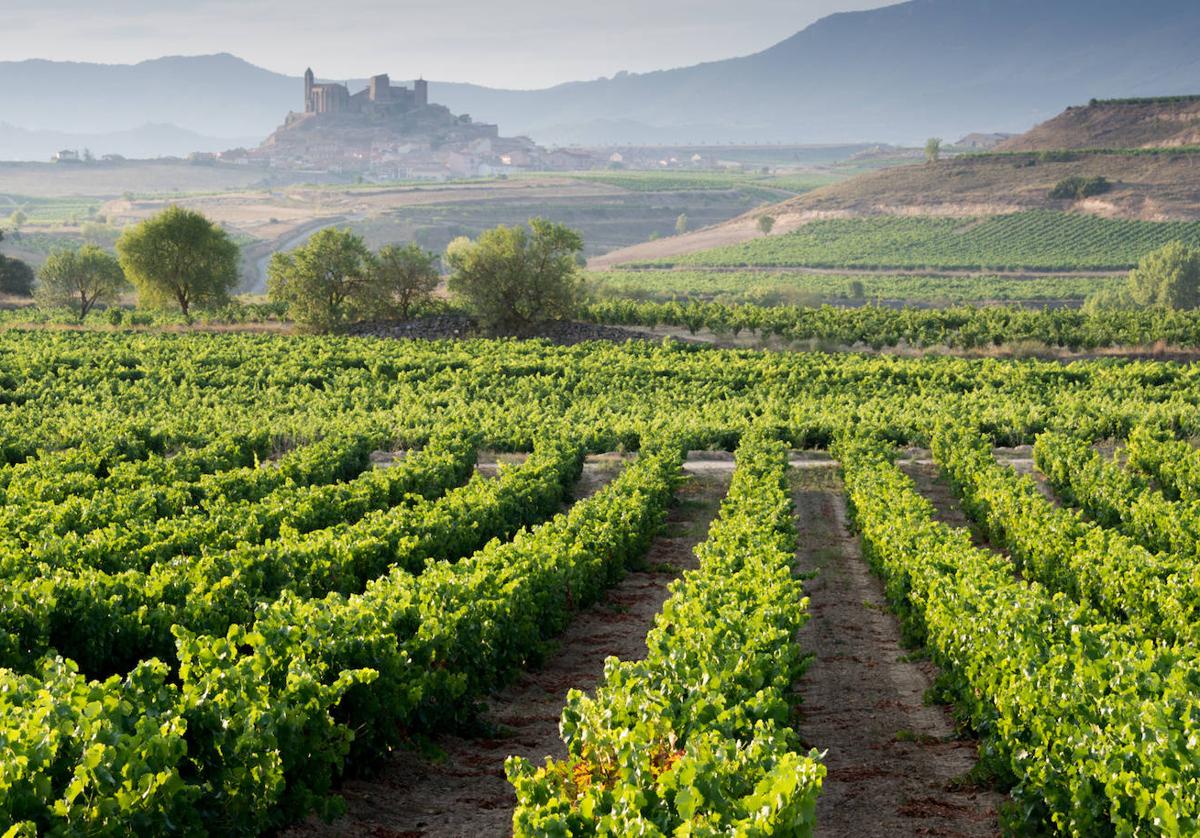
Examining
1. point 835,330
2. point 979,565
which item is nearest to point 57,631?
point 979,565

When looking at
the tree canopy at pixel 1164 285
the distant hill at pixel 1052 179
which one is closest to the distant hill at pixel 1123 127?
the distant hill at pixel 1052 179

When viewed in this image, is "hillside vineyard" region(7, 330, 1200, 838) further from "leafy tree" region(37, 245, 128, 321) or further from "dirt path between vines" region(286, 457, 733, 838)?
"leafy tree" region(37, 245, 128, 321)

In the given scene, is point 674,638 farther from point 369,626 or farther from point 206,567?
point 206,567

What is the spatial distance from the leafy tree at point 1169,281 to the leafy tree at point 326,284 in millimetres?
70707

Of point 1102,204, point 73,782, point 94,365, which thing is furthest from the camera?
point 1102,204

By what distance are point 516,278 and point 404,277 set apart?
824 cm

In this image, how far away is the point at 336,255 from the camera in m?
74.4

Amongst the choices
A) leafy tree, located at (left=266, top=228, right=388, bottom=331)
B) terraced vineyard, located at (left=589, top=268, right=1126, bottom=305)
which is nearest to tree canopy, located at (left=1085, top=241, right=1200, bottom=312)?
terraced vineyard, located at (left=589, top=268, right=1126, bottom=305)

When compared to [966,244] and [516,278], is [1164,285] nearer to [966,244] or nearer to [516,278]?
[966,244]

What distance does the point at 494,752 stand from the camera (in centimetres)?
1468

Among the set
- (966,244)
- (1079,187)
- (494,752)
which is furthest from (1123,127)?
(494,752)

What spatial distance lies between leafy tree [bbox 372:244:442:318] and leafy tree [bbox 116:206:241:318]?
465 inches

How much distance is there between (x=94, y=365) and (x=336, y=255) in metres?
23.1

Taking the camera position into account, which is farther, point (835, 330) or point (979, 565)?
point (835, 330)
